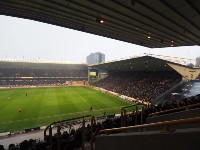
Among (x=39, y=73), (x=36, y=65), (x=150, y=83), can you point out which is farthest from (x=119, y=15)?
(x=39, y=73)

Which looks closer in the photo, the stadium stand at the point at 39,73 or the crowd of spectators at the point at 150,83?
the crowd of spectators at the point at 150,83

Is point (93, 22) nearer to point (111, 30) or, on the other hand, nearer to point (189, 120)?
point (111, 30)

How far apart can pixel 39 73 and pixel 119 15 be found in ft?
320

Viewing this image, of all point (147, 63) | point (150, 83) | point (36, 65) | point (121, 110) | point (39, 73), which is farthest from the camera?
point (39, 73)

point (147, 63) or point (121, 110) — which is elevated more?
point (147, 63)

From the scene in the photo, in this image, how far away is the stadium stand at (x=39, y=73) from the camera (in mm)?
94988

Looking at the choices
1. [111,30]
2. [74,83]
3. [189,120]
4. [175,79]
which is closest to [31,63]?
[74,83]

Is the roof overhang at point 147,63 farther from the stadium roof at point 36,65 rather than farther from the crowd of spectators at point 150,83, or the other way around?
the stadium roof at point 36,65

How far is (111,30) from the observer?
14680 millimetres

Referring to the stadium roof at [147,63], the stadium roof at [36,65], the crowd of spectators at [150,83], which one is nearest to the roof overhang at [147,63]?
the stadium roof at [147,63]

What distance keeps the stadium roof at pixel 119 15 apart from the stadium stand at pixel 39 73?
86729 millimetres

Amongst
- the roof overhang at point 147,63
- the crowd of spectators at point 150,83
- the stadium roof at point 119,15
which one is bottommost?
the crowd of spectators at point 150,83

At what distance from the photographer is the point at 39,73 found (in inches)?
4072

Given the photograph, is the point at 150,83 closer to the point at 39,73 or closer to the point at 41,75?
the point at 41,75
